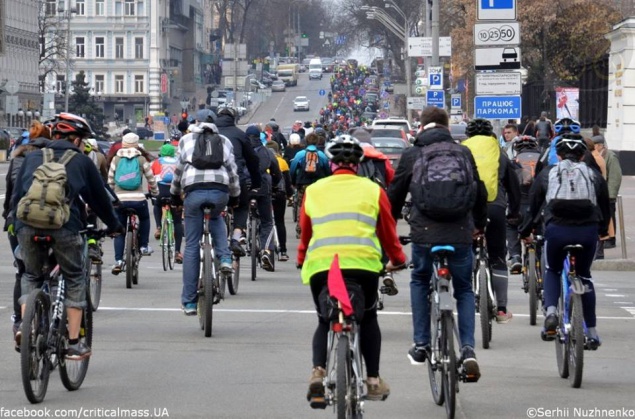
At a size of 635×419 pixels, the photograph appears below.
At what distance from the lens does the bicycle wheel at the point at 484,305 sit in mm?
12539

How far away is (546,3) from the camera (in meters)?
63.6

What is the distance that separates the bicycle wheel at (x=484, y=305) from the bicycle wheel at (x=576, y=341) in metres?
1.84

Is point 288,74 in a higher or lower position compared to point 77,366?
higher

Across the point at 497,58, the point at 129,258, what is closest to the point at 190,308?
the point at 129,258

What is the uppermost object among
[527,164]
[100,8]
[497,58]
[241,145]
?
[100,8]

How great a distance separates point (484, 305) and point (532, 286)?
1.50 m

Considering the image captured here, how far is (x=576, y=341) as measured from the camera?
1038cm

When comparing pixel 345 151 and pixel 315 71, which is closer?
pixel 345 151

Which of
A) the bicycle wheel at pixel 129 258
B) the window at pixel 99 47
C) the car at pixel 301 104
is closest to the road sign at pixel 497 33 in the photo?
the bicycle wheel at pixel 129 258

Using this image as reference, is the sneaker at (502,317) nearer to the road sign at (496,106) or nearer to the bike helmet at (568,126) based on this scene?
the bike helmet at (568,126)

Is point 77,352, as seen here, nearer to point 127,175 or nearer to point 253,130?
point 127,175

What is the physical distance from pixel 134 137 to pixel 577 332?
8.97 metres

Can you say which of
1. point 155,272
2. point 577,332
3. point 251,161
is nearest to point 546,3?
point 155,272

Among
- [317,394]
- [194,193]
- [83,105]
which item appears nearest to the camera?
[317,394]
